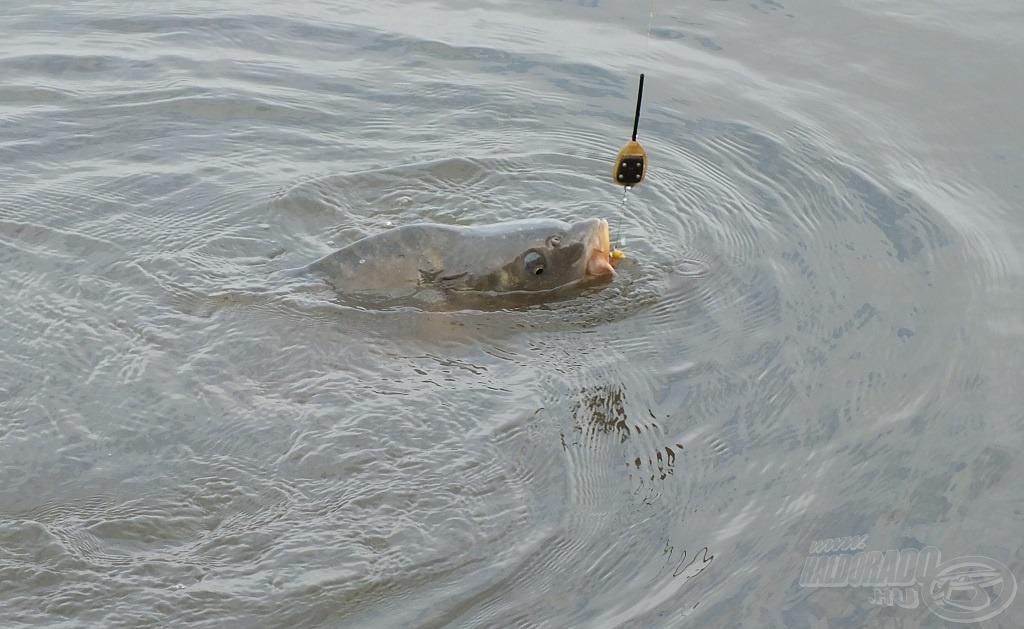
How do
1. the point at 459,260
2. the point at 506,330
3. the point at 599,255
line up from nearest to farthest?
the point at 506,330 → the point at 459,260 → the point at 599,255

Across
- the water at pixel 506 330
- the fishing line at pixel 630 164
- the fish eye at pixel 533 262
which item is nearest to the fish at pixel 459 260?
the fish eye at pixel 533 262

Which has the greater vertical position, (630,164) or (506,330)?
(630,164)

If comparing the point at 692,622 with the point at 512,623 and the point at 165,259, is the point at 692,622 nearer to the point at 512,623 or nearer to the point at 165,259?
the point at 512,623

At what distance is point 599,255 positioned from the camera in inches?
237

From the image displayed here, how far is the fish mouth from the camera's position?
5.99 meters

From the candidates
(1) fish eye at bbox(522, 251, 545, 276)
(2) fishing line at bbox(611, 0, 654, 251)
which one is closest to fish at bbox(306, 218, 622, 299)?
(1) fish eye at bbox(522, 251, 545, 276)

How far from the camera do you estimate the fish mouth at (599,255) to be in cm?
599

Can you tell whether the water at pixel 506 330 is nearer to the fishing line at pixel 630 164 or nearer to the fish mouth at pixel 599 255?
the fish mouth at pixel 599 255

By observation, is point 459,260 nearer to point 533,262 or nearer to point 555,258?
point 533,262

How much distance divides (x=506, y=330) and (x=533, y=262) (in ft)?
1.52

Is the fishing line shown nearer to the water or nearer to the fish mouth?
the fish mouth

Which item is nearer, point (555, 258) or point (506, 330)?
point (506, 330)

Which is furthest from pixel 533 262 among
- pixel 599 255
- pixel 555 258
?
pixel 599 255

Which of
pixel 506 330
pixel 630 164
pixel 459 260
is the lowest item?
pixel 506 330
